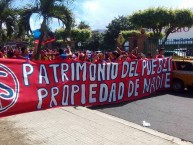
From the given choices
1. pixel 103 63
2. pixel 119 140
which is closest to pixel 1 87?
pixel 119 140

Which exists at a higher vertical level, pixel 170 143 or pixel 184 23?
pixel 184 23

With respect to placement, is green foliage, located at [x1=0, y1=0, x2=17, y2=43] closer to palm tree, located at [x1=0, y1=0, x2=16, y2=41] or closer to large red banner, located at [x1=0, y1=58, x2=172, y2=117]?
palm tree, located at [x1=0, y1=0, x2=16, y2=41]

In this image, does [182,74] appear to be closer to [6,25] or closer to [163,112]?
[163,112]

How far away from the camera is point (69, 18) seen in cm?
1299

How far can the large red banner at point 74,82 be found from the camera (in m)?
7.26

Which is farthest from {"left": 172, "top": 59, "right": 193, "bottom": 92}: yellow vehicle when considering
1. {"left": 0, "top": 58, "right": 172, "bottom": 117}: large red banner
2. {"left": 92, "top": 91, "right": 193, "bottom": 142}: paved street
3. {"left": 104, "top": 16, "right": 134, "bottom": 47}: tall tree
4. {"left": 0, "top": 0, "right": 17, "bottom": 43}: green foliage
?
{"left": 104, "top": 16, "right": 134, "bottom": 47}: tall tree

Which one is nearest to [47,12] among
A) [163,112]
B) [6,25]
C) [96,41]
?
[163,112]

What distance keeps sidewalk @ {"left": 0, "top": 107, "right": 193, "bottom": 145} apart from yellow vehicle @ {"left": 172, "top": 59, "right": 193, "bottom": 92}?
204 inches

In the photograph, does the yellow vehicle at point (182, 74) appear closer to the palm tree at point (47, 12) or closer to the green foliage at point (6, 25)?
the palm tree at point (47, 12)

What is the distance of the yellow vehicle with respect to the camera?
43.2 ft

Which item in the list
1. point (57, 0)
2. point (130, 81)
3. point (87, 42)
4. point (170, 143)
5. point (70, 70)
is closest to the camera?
point (170, 143)

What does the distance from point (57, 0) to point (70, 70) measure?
391 centimetres

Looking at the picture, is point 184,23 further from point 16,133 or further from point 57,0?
point 16,133

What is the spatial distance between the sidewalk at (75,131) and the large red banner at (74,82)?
1.35 ft
